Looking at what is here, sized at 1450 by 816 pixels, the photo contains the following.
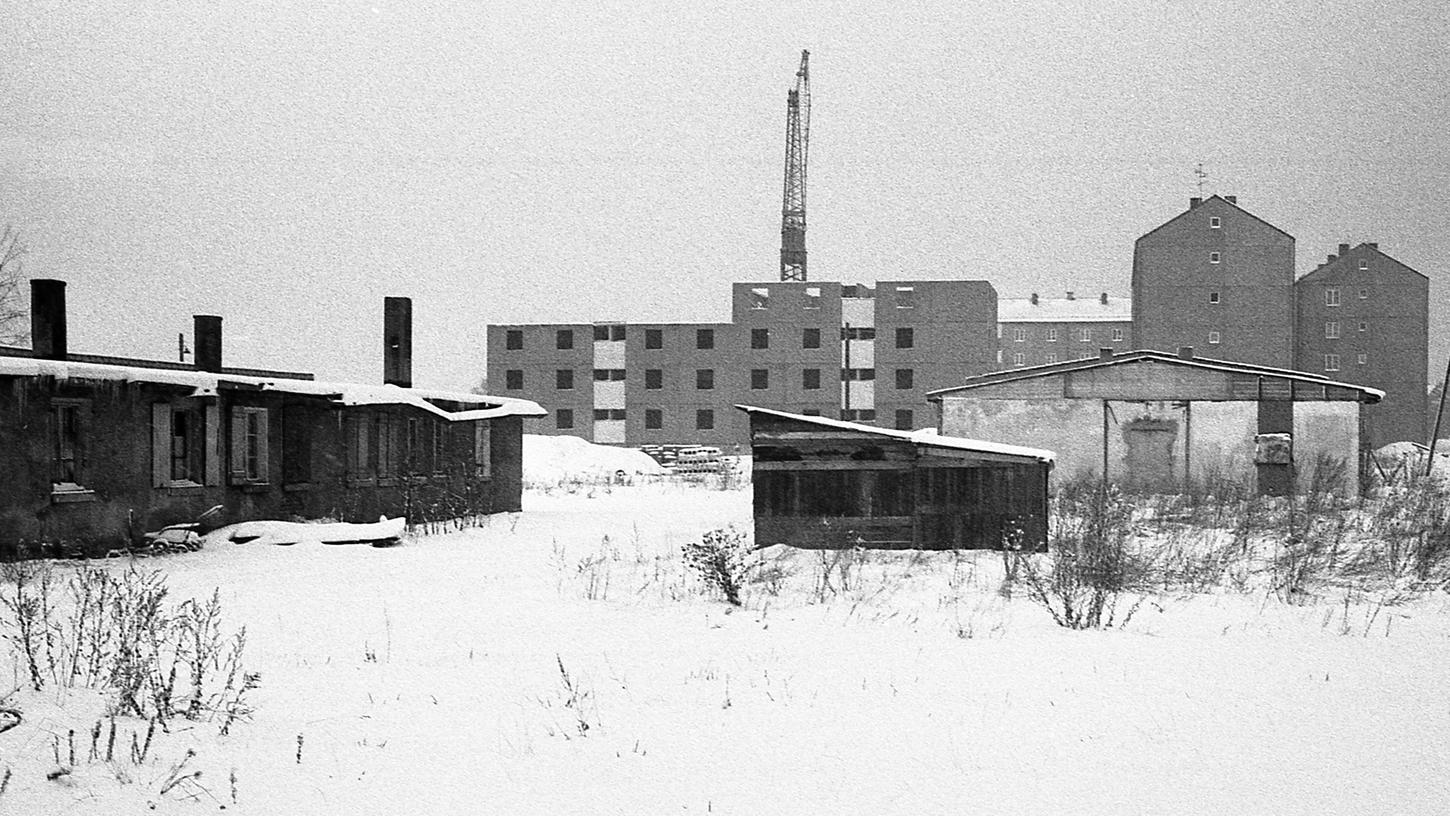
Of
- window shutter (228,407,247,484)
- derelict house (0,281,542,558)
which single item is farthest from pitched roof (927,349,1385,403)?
window shutter (228,407,247,484)

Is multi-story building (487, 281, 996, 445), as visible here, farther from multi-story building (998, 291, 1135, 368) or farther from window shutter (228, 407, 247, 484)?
window shutter (228, 407, 247, 484)

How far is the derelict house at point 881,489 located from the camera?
16.4m

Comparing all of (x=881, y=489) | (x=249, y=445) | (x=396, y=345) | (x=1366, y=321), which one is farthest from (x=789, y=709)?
(x=1366, y=321)

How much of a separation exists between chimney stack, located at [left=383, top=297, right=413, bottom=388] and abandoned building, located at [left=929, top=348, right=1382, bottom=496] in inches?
538

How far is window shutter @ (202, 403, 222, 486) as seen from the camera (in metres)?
18.0

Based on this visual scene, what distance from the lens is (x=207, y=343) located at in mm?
20375

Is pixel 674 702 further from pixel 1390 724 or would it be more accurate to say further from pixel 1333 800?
pixel 1390 724

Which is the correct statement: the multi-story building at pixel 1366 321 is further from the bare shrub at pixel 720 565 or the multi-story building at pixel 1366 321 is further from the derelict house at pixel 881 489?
the bare shrub at pixel 720 565

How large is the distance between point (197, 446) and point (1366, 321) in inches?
2497

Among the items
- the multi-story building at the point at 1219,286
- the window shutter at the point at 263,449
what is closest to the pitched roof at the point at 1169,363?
the window shutter at the point at 263,449

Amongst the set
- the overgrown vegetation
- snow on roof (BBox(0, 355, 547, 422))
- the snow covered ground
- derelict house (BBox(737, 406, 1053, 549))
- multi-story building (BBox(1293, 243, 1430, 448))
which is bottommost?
the snow covered ground

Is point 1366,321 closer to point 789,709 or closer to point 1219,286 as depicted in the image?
point 1219,286

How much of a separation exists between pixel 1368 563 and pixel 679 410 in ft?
186

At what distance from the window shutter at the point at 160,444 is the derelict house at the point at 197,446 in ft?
0.06
